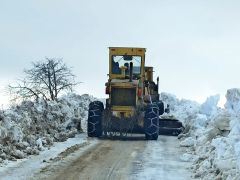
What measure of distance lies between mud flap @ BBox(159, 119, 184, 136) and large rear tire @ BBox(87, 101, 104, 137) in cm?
342

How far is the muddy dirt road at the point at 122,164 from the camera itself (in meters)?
11.4

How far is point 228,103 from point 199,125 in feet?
15.7

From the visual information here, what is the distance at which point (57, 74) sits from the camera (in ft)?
112

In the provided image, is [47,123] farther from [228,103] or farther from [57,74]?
[57,74]

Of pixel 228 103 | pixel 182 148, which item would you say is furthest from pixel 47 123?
pixel 228 103

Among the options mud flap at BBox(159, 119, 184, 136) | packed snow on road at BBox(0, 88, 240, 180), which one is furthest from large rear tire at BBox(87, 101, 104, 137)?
mud flap at BBox(159, 119, 184, 136)

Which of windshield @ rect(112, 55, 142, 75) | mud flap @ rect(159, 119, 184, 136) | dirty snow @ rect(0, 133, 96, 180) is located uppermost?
windshield @ rect(112, 55, 142, 75)

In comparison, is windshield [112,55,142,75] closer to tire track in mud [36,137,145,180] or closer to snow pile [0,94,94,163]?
snow pile [0,94,94,163]

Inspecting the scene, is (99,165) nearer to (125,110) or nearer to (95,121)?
(125,110)

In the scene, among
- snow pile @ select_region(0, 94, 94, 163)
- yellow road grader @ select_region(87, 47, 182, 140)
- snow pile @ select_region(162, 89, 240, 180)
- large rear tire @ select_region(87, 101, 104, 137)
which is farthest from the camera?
large rear tire @ select_region(87, 101, 104, 137)

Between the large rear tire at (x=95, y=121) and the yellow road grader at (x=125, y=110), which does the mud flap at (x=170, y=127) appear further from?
the large rear tire at (x=95, y=121)

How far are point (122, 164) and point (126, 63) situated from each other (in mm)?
9154

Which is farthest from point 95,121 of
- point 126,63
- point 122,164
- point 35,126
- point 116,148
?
point 122,164

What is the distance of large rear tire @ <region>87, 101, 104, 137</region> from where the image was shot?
806 inches
